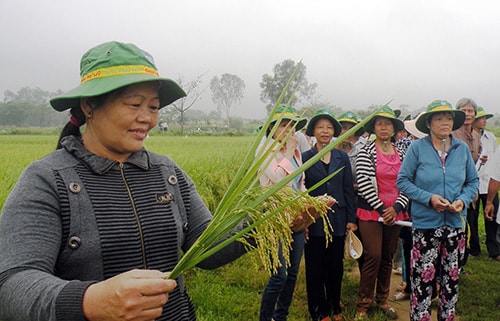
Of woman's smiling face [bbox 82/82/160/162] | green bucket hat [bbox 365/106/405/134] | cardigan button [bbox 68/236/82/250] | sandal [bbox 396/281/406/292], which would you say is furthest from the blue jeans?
cardigan button [bbox 68/236/82/250]

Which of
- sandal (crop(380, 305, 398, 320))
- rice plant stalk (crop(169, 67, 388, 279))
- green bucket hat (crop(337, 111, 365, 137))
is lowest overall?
sandal (crop(380, 305, 398, 320))

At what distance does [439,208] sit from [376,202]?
69 cm

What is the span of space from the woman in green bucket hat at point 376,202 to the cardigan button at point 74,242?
120 inches

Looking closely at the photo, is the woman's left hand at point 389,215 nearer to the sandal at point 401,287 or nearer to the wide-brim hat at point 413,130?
the sandal at point 401,287

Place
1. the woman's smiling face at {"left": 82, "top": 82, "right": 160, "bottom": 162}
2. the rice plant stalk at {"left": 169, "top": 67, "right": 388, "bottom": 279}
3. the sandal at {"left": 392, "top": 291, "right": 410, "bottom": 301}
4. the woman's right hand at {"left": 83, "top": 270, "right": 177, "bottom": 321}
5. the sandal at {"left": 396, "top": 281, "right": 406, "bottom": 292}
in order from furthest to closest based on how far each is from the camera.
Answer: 1. the sandal at {"left": 396, "top": 281, "right": 406, "bottom": 292}
2. the sandal at {"left": 392, "top": 291, "right": 410, "bottom": 301}
3. the woman's smiling face at {"left": 82, "top": 82, "right": 160, "bottom": 162}
4. the rice plant stalk at {"left": 169, "top": 67, "right": 388, "bottom": 279}
5. the woman's right hand at {"left": 83, "top": 270, "right": 177, "bottom": 321}

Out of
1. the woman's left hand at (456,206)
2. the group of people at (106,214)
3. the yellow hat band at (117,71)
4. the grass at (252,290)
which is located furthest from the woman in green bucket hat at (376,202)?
the yellow hat band at (117,71)

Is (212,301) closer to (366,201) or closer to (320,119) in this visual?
(366,201)

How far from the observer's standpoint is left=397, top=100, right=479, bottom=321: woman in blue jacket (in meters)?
3.21

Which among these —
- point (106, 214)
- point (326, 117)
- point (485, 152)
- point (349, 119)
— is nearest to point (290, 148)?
point (326, 117)

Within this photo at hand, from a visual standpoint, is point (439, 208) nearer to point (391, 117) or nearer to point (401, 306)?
point (391, 117)

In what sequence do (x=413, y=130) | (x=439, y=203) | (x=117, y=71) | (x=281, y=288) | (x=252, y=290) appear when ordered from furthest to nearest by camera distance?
(x=413, y=130) → (x=252, y=290) → (x=281, y=288) → (x=439, y=203) → (x=117, y=71)

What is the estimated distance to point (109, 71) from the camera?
1356 mm

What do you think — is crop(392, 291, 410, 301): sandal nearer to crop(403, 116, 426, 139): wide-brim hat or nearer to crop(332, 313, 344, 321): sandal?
crop(332, 313, 344, 321): sandal

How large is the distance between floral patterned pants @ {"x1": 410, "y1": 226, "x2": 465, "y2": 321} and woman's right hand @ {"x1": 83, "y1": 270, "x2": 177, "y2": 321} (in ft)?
9.14
